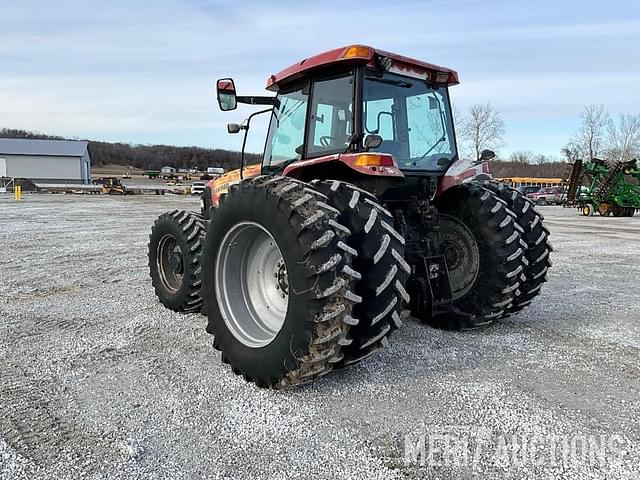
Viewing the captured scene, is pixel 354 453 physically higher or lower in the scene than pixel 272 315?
lower

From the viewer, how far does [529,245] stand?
183 inches

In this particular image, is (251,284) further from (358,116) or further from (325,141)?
(358,116)

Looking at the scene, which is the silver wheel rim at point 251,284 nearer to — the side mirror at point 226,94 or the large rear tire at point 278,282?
the large rear tire at point 278,282

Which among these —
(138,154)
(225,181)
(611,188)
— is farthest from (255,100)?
(138,154)

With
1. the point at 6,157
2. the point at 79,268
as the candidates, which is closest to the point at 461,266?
the point at 79,268

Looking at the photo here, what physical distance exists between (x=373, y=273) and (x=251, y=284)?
1.21 meters

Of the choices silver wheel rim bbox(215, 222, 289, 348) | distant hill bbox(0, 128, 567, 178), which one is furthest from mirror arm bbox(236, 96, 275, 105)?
distant hill bbox(0, 128, 567, 178)

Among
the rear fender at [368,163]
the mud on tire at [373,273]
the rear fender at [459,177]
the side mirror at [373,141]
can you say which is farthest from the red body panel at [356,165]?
the rear fender at [459,177]

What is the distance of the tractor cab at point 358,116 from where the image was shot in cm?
379

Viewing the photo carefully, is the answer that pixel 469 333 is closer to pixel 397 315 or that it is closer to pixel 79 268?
pixel 397 315

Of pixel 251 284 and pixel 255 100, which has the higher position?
pixel 255 100

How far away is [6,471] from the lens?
7.82 feet

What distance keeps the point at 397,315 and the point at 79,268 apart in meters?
6.38

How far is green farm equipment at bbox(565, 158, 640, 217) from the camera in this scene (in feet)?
75.6
